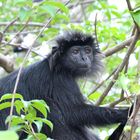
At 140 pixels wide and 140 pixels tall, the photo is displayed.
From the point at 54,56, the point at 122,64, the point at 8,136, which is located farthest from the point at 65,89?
the point at 8,136

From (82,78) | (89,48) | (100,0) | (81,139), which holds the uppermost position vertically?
(100,0)

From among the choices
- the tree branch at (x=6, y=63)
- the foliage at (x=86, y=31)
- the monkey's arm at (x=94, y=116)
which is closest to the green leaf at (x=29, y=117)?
the foliage at (x=86, y=31)

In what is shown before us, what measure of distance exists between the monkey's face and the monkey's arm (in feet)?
1.30

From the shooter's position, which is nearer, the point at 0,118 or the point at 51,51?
the point at 0,118

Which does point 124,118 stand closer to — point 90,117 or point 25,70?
point 90,117

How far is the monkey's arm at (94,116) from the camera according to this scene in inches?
142

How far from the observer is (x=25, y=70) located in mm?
3832

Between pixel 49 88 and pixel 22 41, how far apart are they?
2.14 m

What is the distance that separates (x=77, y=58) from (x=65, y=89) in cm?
37

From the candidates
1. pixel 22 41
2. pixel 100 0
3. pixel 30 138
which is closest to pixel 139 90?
pixel 30 138

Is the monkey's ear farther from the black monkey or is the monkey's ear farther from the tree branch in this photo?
the tree branch

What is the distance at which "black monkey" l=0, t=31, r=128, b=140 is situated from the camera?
3635 mm

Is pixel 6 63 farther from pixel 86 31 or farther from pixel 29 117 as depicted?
pixel 29 117

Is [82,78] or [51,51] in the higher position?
[51,51]
